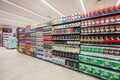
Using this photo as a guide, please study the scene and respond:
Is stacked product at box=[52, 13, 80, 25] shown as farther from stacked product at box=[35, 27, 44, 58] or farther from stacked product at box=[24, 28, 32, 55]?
stacked product at box=[24, 28, 32, 55]

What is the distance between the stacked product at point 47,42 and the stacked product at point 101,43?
1.97 metres

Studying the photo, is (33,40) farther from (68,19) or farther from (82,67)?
(82,67)

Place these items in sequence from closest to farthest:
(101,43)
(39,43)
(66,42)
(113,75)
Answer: (113,75) < (101,43) < (66,42) < (39,43)

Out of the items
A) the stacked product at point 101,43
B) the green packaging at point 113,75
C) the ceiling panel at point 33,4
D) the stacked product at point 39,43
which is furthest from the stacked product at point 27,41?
the green packaging at point 113,75

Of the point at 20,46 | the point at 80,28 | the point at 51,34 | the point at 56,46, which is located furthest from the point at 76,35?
the point at 20,46

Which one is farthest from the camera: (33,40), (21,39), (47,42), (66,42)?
(21,39)

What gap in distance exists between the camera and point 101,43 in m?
2.99

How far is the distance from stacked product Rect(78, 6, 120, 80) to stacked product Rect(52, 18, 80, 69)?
→ 283mm

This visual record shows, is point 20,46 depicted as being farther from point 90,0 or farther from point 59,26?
point 90,0

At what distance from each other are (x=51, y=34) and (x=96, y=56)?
104 inches

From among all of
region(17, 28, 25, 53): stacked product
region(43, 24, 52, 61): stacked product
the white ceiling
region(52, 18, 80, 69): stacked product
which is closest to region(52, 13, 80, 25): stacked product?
region(52, 18, 80, 69): stacked product

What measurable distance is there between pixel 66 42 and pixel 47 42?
142cm

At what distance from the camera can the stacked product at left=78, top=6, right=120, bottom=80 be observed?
2.65 m

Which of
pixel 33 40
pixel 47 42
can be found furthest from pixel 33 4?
pixel 47 42
